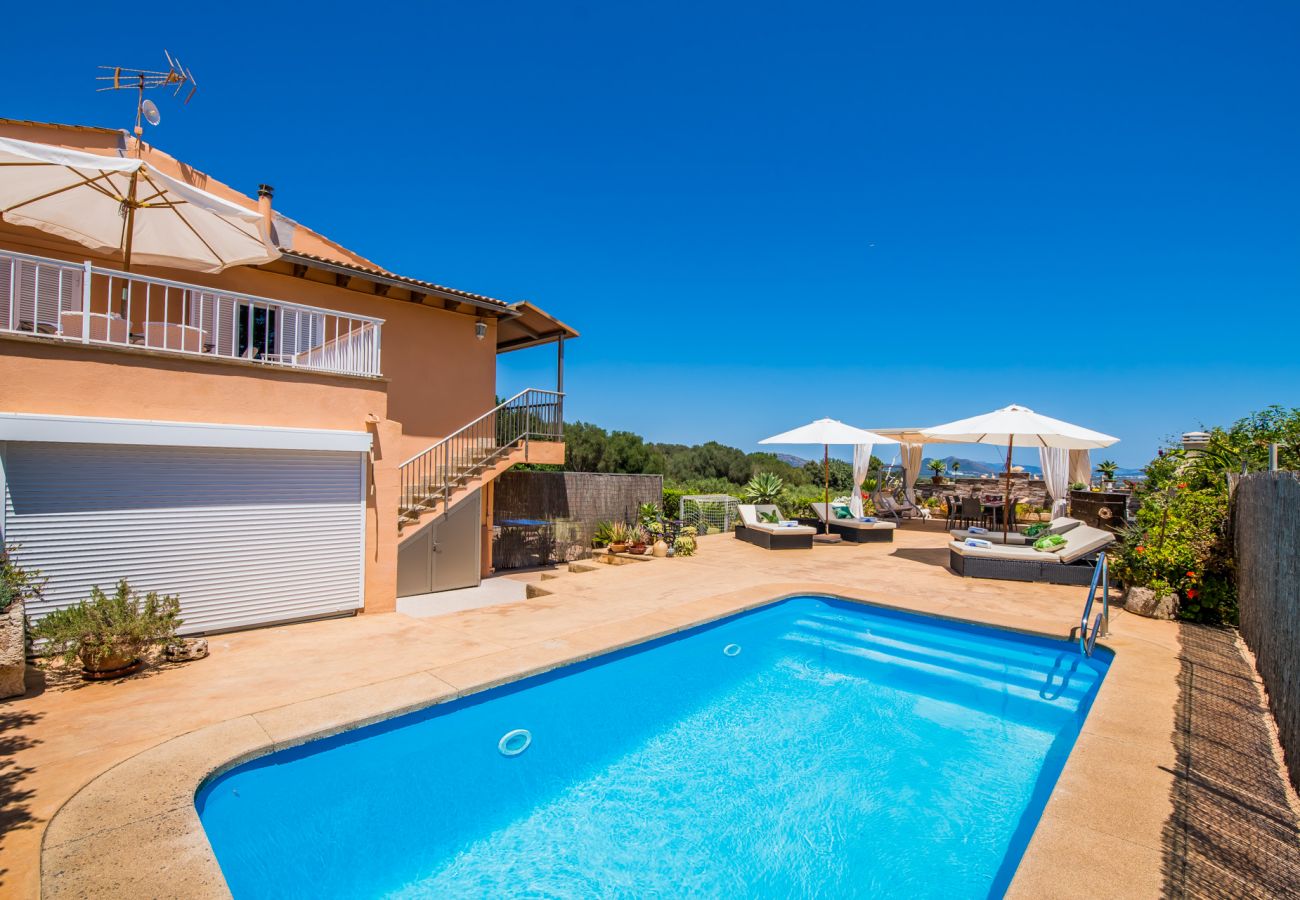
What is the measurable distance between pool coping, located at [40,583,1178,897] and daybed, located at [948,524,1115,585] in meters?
4.66

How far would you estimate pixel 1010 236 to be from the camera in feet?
78.7

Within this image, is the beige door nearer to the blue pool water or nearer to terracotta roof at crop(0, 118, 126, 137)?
the blue pool water

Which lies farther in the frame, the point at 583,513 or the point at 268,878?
the point at 583,513

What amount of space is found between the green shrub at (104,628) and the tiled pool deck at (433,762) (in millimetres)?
316

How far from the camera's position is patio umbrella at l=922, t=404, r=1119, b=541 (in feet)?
38.3

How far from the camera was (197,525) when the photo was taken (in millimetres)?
6980

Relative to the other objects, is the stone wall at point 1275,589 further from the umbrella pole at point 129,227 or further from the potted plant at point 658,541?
the umbrella pole at point 129,227

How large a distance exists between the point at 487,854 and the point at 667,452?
39.8m

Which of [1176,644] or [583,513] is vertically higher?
[583,513]

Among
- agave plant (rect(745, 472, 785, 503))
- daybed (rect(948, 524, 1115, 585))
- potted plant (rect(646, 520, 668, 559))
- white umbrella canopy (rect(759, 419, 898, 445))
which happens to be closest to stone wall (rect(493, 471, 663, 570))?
potted plant (rect(646, 520, 668, 559))

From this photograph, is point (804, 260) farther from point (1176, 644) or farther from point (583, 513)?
point (1176, 644)

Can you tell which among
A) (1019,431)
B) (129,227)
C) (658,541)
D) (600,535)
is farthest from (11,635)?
(1019,431)

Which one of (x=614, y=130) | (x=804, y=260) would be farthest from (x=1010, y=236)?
(x=614, y=130)

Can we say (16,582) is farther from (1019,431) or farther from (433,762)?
(1019,431)
